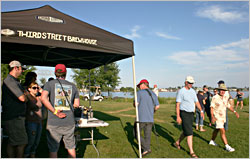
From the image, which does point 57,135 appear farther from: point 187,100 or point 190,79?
point 190,79

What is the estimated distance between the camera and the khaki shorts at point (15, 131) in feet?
10.1

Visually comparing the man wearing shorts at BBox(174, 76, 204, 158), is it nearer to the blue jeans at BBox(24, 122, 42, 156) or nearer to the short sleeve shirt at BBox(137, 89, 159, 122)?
the short sleeve shirt at BBox(137, 89, 159, 122)

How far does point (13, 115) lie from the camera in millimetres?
3092

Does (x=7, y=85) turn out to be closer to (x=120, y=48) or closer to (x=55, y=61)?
(x=120, y=48)

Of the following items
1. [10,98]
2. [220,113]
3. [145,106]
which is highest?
[10,98]

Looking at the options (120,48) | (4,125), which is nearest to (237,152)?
(120,48)

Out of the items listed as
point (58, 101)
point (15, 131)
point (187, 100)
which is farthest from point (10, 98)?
point (187, 100)

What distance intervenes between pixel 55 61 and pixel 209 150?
5.39m

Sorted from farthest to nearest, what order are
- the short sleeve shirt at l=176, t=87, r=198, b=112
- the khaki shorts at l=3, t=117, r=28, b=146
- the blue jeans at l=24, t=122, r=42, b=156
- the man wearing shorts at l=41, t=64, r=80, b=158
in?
the short sleeve shirt at l=176, t=87, r=198, b=112, the blue jeans at l=24, t=122, r=42, b=156, the man wearing shorts at l=41, t=64, r=80, b=158, the khaki shorts at l=3, t=117, r=28, b=146

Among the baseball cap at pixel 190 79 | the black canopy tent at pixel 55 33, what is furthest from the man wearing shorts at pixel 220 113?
the black canopy tent at pixel 55 33

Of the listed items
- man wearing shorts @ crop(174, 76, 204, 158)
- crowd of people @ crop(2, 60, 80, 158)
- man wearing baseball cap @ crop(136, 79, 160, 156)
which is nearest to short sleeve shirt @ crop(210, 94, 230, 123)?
man wearing shorts @ crop(174, 76, 204, 158)

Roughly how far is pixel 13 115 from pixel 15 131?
0.25 meters

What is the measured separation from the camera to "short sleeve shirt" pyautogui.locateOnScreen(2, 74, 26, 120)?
3068mm

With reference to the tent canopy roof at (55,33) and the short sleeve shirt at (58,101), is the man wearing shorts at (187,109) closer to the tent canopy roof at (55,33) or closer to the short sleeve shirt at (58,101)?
the tent canopy roof at (55,33)
